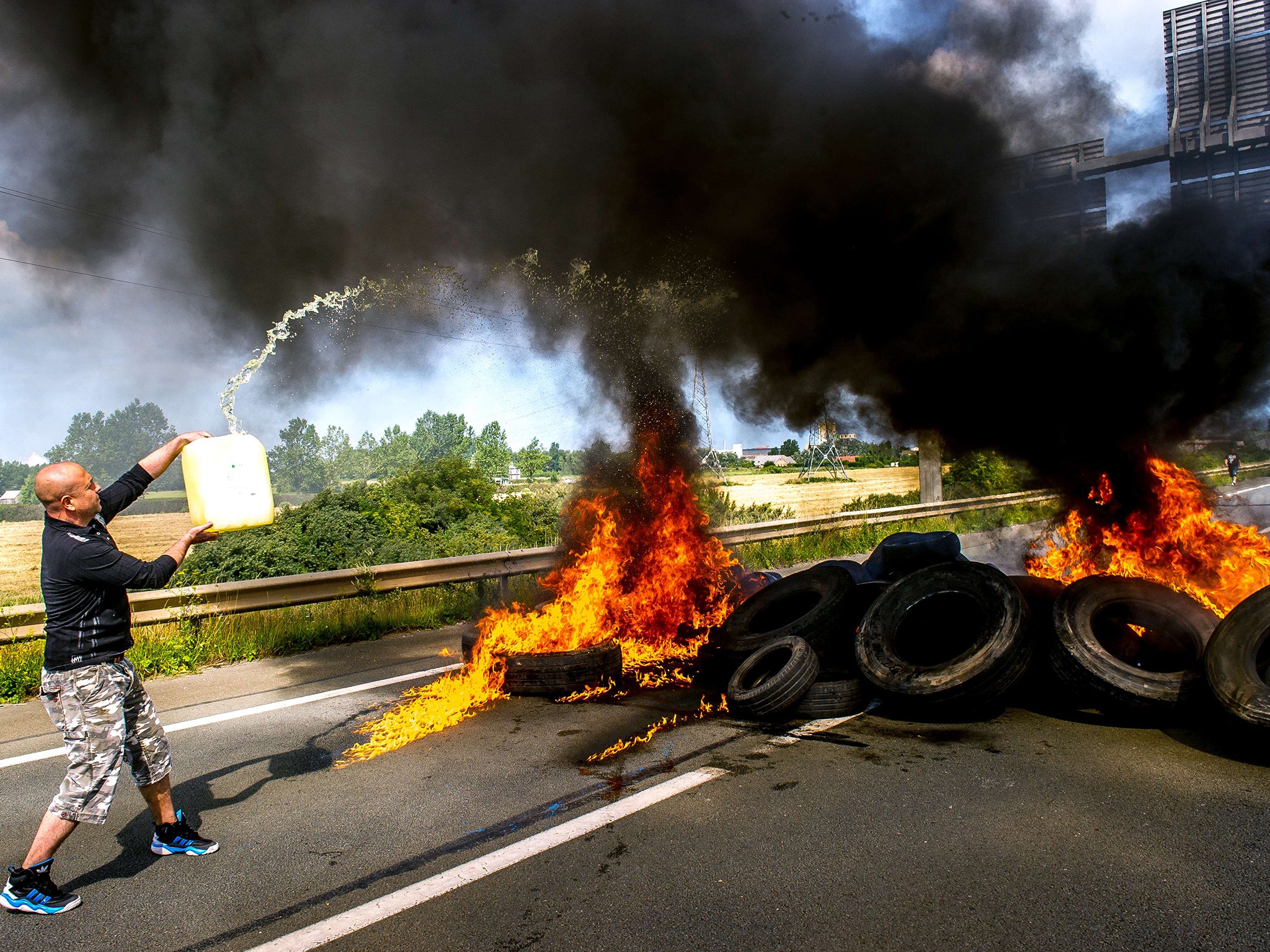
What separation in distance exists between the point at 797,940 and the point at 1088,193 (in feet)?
25.7

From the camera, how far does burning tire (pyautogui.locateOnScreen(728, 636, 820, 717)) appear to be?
5199mm

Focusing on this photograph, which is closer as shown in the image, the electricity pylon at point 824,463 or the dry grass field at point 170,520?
the dry grass field at point 170,520

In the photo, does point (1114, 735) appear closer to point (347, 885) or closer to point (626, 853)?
point (626, 853)

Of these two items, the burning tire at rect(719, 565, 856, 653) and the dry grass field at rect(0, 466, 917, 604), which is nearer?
the burning tire at rect(719, 565, 856, 653)

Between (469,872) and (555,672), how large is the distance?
2787mm

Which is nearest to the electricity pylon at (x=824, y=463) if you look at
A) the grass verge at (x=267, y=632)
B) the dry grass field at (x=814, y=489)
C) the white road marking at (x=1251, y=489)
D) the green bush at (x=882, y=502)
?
the dry grass field at (x=814, y=489)

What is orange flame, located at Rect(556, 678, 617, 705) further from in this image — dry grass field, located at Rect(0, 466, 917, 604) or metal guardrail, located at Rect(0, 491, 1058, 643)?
dry grass field, located at Rect(0, 466, 917, 604)

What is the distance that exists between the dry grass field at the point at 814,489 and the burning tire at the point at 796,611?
17.4 metres

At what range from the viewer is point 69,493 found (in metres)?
3.38

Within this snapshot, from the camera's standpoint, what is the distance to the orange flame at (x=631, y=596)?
6.40 m

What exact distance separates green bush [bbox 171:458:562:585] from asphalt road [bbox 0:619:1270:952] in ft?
17.1

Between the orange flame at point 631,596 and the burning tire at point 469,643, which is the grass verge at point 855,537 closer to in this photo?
the orange flame at point 631,596

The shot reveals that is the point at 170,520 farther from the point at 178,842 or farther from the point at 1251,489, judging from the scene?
the point at 1251,489

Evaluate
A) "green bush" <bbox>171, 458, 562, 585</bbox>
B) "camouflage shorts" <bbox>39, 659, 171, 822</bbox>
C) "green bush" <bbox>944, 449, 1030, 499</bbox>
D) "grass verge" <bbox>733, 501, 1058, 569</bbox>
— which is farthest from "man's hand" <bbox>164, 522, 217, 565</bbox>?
"green bush" <bbox>944, 449, 1030, 499</bbox>
